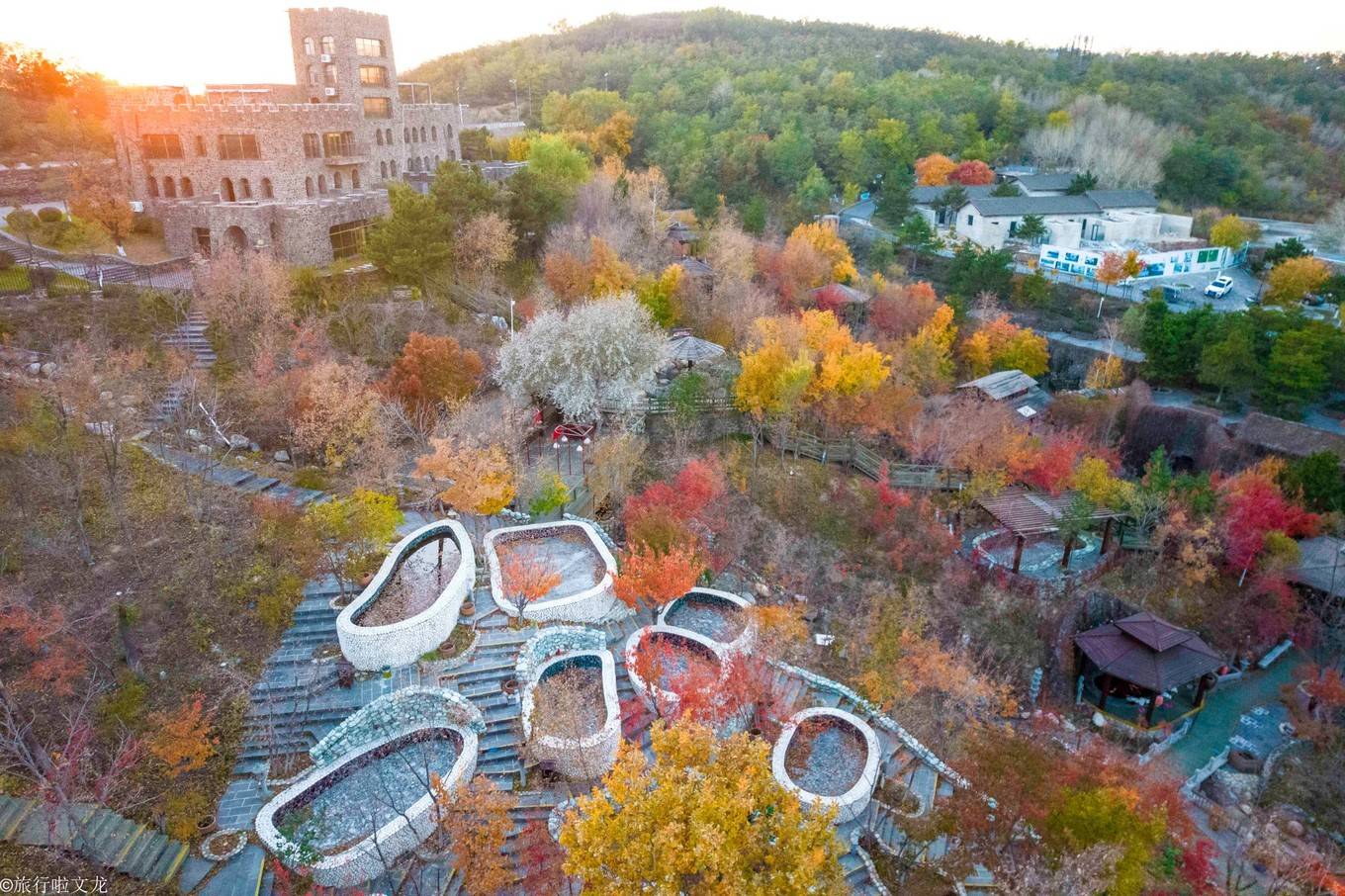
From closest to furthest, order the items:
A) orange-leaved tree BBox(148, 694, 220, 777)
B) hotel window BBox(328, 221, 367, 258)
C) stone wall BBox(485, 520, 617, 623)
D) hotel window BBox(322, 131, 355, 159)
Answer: orange-leaved tree BBox(148, 694, 220, 777) → stone wall BBox(485, 520, 617, 623) → hotel window BBox(328, 221, 367, 258) → hotel window BBox(322, 131, 355, 159)

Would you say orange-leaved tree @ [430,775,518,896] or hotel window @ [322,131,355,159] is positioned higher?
hotel window @ [322,131,355,159]

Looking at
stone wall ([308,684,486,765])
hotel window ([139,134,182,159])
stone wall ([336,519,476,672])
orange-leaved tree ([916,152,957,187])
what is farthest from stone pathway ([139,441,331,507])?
orange-leaved tree ([916,152,957,187])

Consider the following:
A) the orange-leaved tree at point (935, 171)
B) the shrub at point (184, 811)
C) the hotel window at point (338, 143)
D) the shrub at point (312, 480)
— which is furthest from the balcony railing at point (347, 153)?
the orange-leaved tree at point (935, 171)

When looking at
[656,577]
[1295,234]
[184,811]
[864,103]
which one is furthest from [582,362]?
[864,103]

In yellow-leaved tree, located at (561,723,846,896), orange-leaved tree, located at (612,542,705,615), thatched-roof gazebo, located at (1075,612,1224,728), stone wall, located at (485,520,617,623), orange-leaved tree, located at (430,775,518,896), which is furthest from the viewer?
thatched-roof gazebo, located at (1075,612,1224,728)

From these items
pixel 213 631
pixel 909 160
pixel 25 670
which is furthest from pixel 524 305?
pixel 909 160

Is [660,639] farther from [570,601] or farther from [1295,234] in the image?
[1295,234]

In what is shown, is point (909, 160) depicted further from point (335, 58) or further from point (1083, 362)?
point (335, 58)

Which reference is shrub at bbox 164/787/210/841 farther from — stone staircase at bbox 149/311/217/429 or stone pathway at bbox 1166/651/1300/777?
stone pathway at bbox 1166/651/1300/777

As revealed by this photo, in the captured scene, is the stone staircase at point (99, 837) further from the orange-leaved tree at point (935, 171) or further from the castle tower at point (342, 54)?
the orange-leaved tree at point (935, 171)
